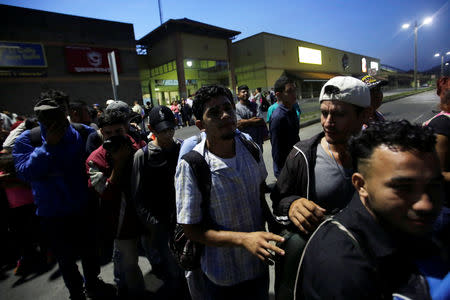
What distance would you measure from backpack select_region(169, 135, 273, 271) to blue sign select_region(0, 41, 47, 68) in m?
24.2

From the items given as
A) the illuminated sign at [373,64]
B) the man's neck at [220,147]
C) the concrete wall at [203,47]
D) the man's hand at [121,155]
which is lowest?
the man's hand at [121,155]

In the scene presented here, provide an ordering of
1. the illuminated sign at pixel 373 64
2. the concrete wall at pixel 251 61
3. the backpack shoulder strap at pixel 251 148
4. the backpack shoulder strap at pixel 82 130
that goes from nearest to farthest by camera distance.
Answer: the backpack shoulder strap at pixel 251 148 → the backpack shoulder strap at pixel 82 130 → the concrete wall at pixel 251 61 → the illuminated sign at pixel 373 64

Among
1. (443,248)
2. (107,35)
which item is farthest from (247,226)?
(107,35)

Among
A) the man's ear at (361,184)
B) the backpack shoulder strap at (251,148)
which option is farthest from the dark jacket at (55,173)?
the man's ear at (361,184)

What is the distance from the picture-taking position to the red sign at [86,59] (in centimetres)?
2047

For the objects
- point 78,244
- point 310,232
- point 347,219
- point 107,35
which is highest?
point 107,35

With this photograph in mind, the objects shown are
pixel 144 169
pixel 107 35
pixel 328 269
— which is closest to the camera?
pixel 328 269

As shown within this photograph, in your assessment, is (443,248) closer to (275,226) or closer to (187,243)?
(275,226)

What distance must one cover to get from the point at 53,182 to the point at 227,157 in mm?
1844

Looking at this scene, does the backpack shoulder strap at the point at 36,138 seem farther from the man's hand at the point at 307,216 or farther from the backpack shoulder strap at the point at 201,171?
the man's hand at the point at 307,216

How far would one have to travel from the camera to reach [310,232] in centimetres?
112

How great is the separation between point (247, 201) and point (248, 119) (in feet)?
12.1

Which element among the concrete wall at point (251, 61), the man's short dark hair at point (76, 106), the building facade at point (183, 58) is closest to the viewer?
the man's short dark hair at point (76, 106)

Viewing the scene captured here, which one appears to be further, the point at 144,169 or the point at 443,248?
the point at 144,169
